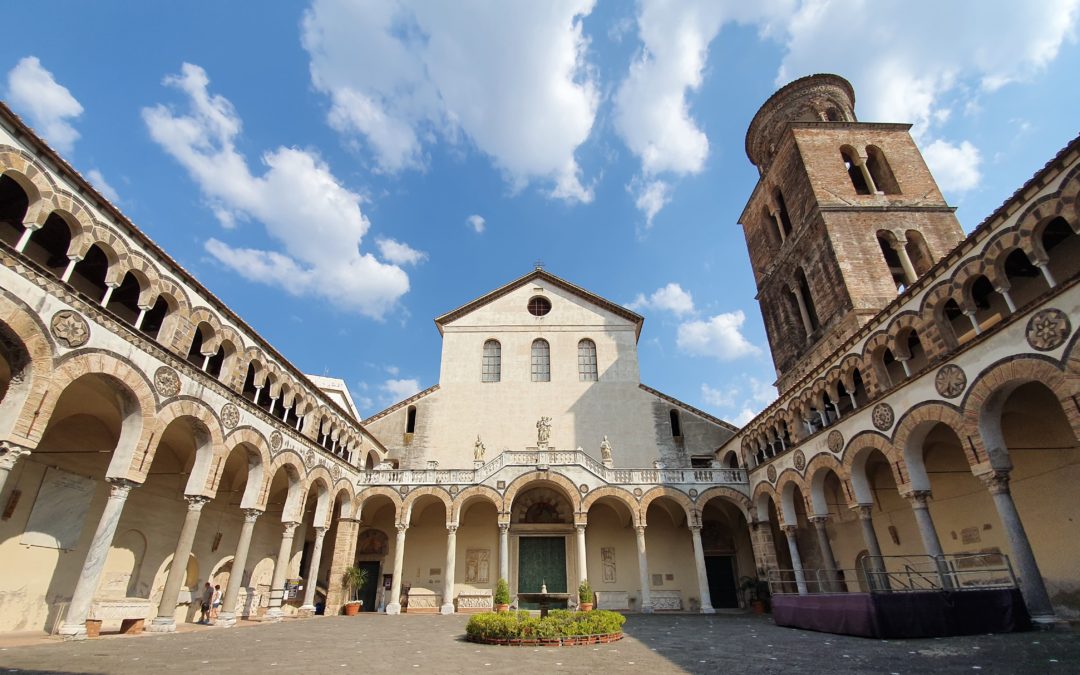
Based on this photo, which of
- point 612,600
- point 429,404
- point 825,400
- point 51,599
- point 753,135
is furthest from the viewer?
point 753,135

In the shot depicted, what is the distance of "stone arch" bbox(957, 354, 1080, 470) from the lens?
876 centimetres

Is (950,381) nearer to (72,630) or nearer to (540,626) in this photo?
(540,626)

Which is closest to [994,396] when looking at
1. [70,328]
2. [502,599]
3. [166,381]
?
[502,599]

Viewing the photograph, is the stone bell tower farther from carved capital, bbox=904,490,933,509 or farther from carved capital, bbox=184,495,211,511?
carved capital, bbox=184,495,211,511

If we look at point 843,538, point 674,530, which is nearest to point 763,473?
point 843,538

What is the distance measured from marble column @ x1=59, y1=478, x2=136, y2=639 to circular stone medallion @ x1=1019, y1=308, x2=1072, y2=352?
682 inches

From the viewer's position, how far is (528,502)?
21.5 m

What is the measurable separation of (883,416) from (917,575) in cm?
491

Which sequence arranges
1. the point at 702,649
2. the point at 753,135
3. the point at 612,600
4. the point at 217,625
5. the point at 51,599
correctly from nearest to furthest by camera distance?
the point at 702,649, the point at 51,599, the point at 217,625, the point at 612,600, the point at 753,135

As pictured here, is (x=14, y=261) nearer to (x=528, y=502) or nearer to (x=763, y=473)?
(x=528, y=502)

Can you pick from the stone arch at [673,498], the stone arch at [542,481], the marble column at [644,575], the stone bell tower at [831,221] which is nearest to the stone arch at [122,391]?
the stone arch at [542,481]

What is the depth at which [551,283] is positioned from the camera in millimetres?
28797

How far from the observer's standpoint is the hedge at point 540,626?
9836 mm

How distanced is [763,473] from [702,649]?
1127 centimetres
